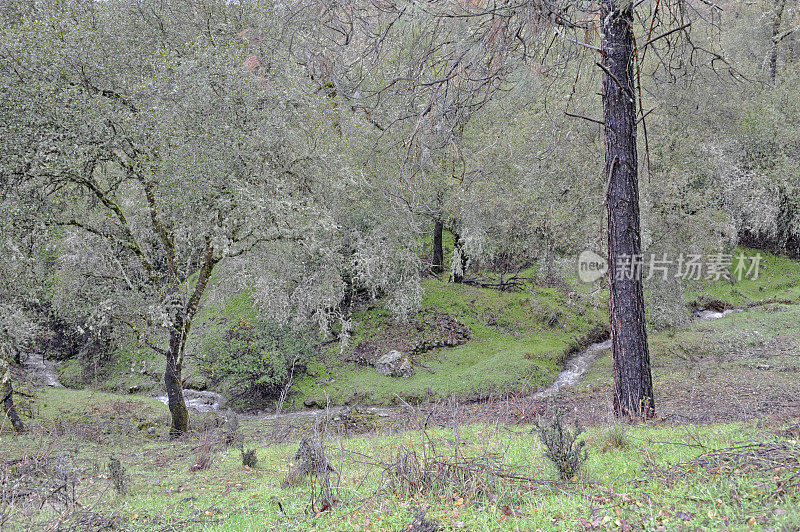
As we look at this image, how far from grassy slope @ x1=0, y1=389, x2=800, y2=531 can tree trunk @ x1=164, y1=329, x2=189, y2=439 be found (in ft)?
11.9

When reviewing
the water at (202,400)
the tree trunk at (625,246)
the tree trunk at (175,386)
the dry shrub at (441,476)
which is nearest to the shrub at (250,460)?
the dry shrub at (441,476)

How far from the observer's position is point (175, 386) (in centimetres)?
1181

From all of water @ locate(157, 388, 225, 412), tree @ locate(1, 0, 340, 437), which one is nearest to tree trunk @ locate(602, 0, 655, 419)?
tree @ locate(1, 0, 340, 437)

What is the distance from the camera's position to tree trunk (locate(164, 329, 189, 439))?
37.9 ft

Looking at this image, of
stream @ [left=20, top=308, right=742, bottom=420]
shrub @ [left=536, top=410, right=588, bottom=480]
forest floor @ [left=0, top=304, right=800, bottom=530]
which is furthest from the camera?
stream @ [left=20, top=308, right=742, bottom=420]

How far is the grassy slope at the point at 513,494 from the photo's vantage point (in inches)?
135

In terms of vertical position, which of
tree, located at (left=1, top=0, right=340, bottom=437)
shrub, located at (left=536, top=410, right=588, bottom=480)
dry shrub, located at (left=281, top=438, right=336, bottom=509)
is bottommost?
dry shrub, located at (left=281, top=438, right=336, bottom=509)

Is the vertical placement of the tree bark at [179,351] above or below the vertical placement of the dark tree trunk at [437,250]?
below

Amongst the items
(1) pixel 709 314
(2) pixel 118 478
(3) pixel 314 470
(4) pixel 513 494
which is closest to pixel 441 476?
(4) pixel 513 494

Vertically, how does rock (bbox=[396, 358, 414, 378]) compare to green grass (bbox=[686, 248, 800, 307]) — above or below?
below

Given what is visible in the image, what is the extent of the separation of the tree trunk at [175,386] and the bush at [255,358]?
10.1ft

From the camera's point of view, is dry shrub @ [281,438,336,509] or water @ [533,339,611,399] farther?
water @ [533,339,611,399]

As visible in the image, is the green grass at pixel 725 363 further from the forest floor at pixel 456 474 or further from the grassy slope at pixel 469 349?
the grassy slope at pixel 469 349

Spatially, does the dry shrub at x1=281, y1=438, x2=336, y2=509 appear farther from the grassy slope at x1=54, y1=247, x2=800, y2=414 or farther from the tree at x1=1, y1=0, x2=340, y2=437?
the grassy slope at x1=54, y1=247, x2=800, y2=414
